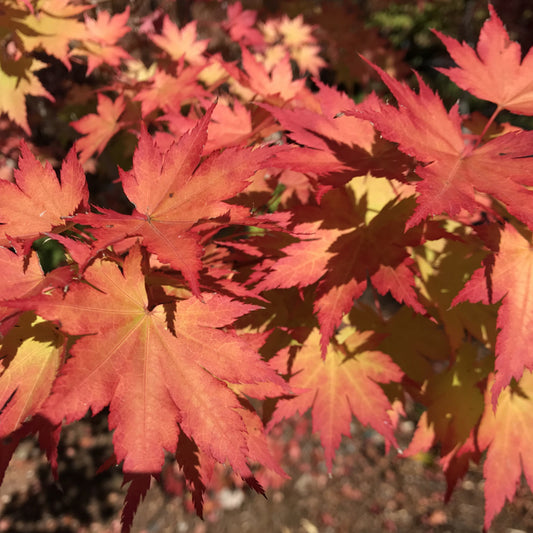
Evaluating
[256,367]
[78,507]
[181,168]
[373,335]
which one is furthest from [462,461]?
[78,507]

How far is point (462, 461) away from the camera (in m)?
1.34

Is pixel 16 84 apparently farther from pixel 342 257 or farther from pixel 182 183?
pixel 342 257

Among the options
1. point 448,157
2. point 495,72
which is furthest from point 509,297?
point 495,72

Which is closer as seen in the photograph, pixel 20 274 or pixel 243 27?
pixel 20 274

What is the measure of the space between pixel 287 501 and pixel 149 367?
9.94ft

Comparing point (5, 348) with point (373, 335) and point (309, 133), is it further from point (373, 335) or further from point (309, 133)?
point (373, 335)

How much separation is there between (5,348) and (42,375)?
4.2 inches

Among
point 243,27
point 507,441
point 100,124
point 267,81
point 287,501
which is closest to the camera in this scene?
point 507,441

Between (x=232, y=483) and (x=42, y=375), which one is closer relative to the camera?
(x=42, y=375)

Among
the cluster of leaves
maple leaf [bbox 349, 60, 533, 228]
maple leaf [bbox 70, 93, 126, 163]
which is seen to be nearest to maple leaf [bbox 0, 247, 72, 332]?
the cluster of leaves

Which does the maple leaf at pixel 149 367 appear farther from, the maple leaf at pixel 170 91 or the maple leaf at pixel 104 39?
the maple leaf at pixel 104 39

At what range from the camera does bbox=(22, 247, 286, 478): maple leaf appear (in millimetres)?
860

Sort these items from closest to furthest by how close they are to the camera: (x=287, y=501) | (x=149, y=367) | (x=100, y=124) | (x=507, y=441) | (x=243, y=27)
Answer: (x=149, y=367) → (x=507, y=441) → (x=100, y=124) → (x=243, y=27) → (x=287, y=501)

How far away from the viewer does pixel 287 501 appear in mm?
3389
